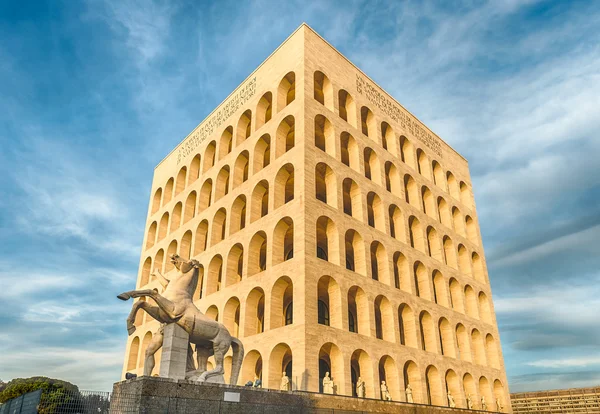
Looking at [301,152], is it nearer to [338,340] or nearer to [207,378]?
[338,340]

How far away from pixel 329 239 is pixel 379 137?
1241cm

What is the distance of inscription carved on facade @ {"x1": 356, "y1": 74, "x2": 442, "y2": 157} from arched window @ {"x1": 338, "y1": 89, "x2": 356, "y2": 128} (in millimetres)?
1891

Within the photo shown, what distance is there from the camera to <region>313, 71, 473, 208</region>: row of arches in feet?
117

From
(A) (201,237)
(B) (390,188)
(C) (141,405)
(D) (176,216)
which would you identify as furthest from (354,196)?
(C) (141,405)

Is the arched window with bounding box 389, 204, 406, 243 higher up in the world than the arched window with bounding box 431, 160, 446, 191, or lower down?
lower down

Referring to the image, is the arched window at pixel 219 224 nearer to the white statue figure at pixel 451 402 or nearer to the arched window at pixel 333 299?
the arched window at pixel 333 299

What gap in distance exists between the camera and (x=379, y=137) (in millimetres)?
38938

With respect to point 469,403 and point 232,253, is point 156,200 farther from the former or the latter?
point 469,403

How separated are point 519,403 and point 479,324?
248ft

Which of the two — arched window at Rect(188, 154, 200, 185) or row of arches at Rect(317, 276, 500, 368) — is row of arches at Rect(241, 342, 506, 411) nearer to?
row of arches at Rect(317, 276, 500, 368)

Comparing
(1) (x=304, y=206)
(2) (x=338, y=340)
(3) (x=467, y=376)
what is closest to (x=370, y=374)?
(2) (x=338, y=340)

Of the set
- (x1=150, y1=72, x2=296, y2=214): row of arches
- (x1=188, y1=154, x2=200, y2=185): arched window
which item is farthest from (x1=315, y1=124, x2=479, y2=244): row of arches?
(x1=188, y1=154, x2=200, y2=185): arched window

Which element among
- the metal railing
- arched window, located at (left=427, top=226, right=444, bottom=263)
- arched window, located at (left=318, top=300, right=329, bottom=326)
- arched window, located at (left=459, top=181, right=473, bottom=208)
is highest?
arched window, located at (left=459, top=181, right=473, bottom=208)

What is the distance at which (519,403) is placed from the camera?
335 feet
